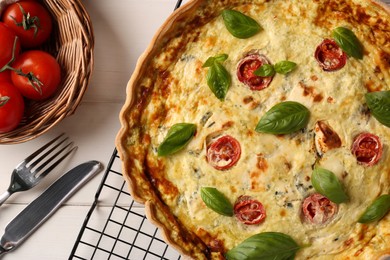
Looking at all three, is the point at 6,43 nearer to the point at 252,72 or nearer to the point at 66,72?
the point at 66,72

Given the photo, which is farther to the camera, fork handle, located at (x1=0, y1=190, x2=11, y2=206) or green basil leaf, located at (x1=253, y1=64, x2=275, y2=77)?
fork handle, located at (x1=0, y1=190, x2=11, y2=206)

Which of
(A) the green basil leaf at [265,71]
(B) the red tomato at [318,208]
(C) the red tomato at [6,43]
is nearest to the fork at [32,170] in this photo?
(C) the red tomato at [6,43]

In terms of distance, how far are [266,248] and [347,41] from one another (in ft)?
2.69

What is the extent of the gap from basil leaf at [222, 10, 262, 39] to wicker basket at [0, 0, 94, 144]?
0.65 meters

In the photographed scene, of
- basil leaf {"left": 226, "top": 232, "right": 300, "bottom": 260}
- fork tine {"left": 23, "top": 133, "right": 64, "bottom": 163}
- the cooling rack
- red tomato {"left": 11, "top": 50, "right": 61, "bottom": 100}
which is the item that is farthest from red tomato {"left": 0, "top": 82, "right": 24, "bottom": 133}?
basil leaf {"left": 226, "top": 232, "right": 300, "bottom": 260}

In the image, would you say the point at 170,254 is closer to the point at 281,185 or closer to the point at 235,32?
the point at 281,185

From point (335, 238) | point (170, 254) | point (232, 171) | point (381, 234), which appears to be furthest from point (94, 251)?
point (381, 234)

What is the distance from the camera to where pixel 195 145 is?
2.45 metres

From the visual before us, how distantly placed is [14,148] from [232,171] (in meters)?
1.10

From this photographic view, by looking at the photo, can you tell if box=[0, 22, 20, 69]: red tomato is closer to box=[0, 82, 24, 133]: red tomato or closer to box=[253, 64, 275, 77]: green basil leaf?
box=[0, 82, 24, 133]: red tomato

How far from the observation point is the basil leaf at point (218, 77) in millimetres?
2402

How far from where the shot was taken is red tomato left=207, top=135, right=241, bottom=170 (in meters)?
2.42

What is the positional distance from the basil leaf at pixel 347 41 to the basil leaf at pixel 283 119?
0.89 ft

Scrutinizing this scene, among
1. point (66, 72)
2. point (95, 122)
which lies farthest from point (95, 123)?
point (66, 72)
